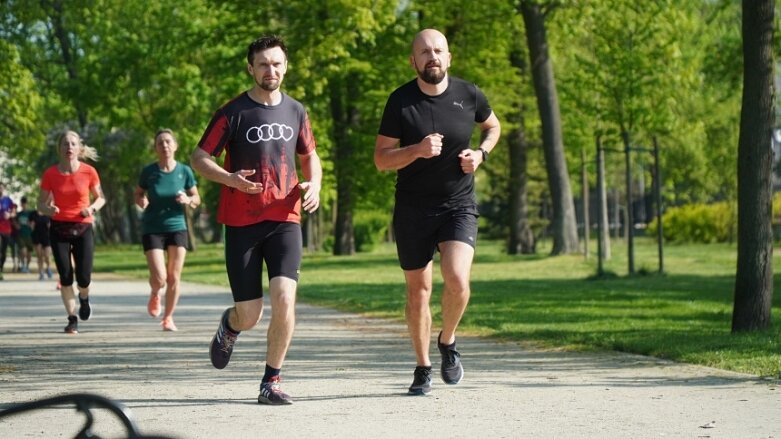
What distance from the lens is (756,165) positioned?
42.1 ft

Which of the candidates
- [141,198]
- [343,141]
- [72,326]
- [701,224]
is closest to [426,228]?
[141,198]

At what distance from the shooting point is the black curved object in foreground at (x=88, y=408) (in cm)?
341

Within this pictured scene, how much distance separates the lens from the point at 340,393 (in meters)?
9.33

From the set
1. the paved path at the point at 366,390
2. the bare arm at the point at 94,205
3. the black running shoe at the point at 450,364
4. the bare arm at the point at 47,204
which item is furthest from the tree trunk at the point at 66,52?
the black running shoe at the point at 450,364

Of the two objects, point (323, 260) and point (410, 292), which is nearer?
point (410, 292)

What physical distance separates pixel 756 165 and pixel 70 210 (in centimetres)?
651

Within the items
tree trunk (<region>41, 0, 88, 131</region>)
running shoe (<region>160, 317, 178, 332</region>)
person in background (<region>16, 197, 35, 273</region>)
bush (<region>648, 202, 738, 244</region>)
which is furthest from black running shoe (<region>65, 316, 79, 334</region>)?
tree trunk (<region>41, 0, 88, 131</region>)

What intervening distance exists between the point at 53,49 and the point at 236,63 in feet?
82.4

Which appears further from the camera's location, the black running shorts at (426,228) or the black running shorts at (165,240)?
the black running shorts at (165,240)

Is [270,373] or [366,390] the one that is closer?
[270,373]

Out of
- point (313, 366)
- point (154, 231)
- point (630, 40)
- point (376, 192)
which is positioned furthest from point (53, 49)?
point (313, 366)

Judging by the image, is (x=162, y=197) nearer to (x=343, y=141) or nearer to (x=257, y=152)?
(x=257, y=152)

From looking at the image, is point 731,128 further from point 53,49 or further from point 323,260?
point 53,49

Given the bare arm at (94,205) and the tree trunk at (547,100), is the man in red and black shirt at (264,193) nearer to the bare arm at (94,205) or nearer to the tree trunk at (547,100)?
the bare arm at (94,205)
